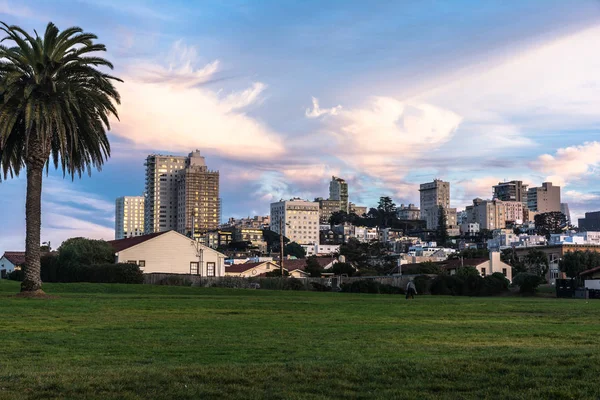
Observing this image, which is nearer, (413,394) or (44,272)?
(413,394)

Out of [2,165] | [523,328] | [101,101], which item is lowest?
[523,328]

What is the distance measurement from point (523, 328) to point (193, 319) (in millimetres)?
10790

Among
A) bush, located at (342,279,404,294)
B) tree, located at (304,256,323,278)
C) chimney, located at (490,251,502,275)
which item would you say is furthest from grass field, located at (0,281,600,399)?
chimney, located at (490,251,502,275)

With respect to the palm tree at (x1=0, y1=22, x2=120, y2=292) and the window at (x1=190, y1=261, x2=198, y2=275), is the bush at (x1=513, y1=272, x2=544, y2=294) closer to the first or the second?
the window at (x1=190, y1=261, x2=198, y2=275)

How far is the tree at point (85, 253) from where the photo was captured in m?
74.1

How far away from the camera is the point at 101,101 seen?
40.3m

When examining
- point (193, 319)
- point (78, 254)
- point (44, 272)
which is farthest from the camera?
point (44, 272)

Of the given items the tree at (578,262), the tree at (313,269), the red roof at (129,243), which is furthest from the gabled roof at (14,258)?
the tree at (578,262)

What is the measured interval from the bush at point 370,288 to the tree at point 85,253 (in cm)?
2456

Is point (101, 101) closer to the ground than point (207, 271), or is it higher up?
higher up

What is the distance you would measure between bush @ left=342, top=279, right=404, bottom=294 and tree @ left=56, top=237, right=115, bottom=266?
24.6m

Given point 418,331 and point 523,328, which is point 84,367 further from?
point 523,328

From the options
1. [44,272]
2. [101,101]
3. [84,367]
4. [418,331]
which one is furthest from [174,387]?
[44,272]

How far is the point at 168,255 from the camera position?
8200 cm
